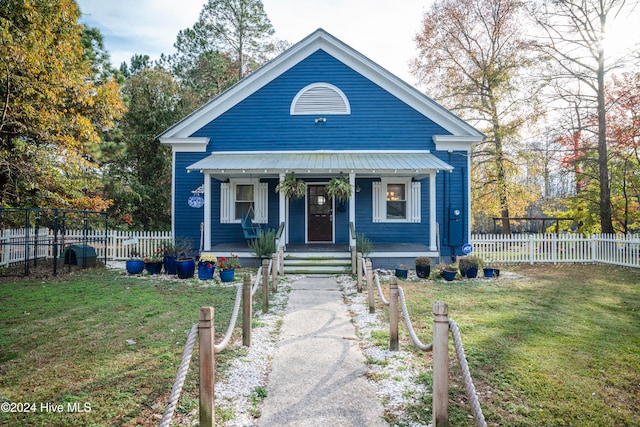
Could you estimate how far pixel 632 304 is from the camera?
7238mm

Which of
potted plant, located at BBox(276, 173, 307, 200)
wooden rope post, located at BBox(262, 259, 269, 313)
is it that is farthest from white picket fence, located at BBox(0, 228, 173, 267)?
wooden rope post, located at BBox(262, 259, 269, 313)

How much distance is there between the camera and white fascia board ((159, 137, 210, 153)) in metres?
13.0

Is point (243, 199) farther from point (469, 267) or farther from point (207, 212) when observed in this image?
point (469, 267)

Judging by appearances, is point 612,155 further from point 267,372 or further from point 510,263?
point 267,372

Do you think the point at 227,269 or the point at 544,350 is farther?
the point at 227,269

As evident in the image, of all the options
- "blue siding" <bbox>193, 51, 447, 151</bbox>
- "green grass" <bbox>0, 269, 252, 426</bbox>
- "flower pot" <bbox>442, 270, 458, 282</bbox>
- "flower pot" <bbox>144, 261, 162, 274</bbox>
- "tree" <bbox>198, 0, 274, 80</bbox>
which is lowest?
"green grass" <bbox>0, 269, 252, 426</bbox>

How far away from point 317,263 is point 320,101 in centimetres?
614

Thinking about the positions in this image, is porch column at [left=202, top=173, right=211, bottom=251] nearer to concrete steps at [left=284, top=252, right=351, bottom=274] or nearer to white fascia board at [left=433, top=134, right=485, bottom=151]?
concrete steps at [left=284, top=252, right=351, bottom=274]

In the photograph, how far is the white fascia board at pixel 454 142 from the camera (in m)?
12.9

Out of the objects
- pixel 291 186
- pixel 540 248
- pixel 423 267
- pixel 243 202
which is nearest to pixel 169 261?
pixel 243 202

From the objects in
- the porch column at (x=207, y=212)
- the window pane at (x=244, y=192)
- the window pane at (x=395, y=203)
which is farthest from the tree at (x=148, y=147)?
the window pane at (x=395, y=203)

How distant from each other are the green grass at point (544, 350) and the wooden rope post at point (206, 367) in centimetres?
178

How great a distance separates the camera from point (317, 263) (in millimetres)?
10633

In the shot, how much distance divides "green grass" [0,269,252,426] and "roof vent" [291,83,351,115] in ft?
24.5
